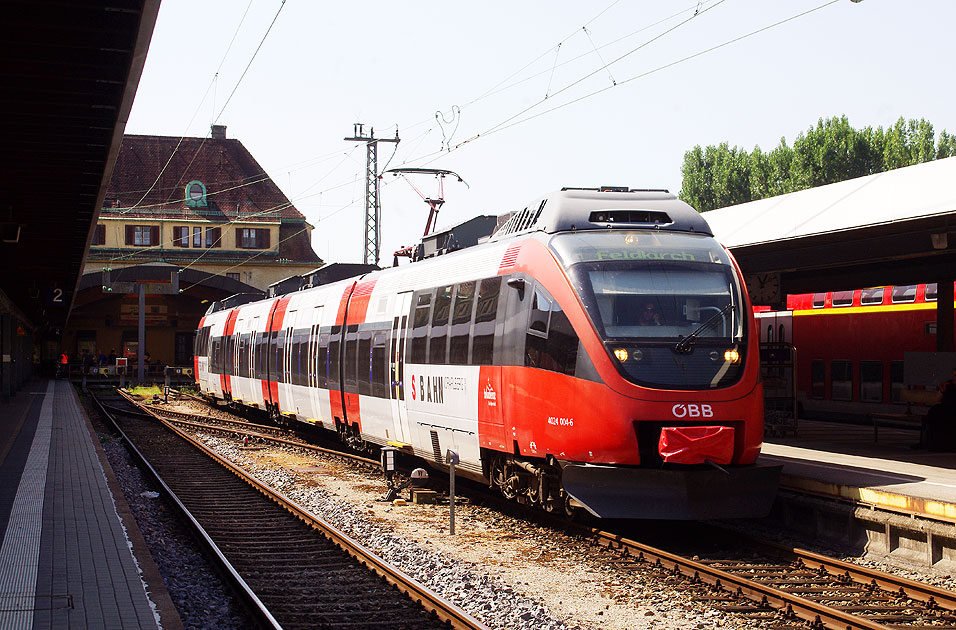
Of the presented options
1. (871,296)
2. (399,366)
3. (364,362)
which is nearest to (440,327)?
(399,366)

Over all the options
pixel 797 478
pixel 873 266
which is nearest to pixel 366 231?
pixel 873 266

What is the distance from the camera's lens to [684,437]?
10531 mm

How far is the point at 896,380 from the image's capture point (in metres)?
25.2

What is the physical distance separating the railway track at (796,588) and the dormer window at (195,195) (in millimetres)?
67670

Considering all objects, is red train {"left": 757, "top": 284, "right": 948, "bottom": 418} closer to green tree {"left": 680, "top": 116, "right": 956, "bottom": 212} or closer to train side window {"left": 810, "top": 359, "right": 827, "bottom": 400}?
train side window {"left": 810, "top": 359, "right": 827, "bottom": 400}

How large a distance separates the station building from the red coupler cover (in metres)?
51.6

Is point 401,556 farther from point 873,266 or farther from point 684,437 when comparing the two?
point 873,266

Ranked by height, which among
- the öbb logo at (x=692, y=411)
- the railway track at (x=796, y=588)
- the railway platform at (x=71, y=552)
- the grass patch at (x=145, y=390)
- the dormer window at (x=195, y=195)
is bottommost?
the railway track at (x=796, y=588)

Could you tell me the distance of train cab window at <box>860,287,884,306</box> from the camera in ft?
84.2

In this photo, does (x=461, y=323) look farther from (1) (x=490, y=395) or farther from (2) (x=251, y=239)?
(2) (x=251, y=239)

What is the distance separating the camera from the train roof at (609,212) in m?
12.2

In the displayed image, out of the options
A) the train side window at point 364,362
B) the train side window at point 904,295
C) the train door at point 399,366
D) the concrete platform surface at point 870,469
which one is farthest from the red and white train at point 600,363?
the train side window at point 904,295

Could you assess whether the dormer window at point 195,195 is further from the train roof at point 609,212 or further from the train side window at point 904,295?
the train roof at point 609,212

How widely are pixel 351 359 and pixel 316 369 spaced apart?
326 centimetres
